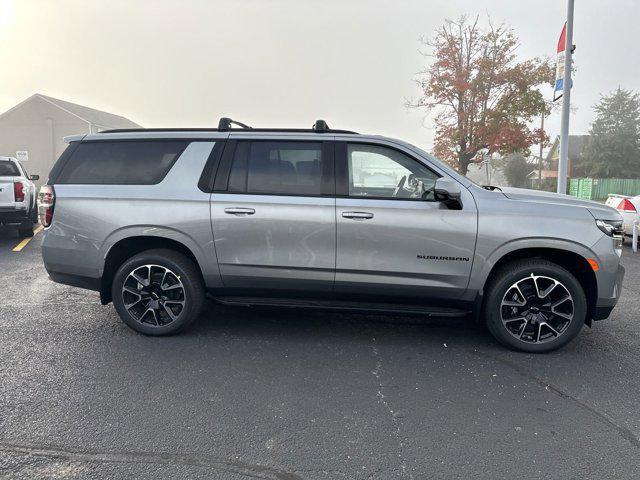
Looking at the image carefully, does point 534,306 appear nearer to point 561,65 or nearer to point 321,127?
point 321,127

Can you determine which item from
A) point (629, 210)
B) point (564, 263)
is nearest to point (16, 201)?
point (564, 263)

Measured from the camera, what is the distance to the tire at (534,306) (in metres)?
3.94

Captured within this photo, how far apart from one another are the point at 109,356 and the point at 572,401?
363 centimetres

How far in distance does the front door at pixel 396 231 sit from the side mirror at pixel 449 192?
6 cm

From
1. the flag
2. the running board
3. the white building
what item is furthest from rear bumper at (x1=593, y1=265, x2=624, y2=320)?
the white building

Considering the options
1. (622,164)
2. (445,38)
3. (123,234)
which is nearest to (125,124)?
(445,38)

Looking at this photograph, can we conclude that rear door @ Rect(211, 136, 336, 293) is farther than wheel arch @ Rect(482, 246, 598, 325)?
Yes

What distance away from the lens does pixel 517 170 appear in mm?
45906

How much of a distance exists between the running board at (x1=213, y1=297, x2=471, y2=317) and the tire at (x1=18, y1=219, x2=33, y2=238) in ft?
25.5

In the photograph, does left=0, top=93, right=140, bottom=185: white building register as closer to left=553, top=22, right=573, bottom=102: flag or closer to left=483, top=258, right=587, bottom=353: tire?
left=553, top=22, right=573, bottom=102: flag

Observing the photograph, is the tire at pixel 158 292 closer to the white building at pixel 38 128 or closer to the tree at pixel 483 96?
the tree at pixel 483 96

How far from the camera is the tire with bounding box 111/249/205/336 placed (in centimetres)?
429

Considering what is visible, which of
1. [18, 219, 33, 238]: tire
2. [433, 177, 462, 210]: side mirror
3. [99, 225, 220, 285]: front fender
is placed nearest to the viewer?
[433, 177, 462, 210]: side mirror

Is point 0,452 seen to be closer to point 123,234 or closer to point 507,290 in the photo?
point 123,234
